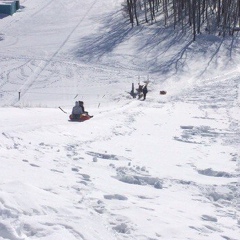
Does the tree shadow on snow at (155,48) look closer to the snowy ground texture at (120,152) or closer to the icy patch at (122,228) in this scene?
the snowy ground texture at (120,152)

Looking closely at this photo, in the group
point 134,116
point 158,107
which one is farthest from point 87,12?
point 134,116

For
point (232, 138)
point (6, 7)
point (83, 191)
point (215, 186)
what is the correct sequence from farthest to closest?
point (6, 7) → point (232, 138) → point (215, 186) → point (83, 191)

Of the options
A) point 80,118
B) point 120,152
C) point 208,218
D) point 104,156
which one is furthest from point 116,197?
point 80,118

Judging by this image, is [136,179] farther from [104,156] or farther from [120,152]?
[120,152]

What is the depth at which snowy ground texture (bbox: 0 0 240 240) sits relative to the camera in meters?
6.91

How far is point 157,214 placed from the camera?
7668 millimetres

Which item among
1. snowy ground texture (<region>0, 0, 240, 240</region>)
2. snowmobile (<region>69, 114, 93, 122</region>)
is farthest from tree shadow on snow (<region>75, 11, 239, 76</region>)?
snowmobile (<region>69, 114, 93, 122</region>)

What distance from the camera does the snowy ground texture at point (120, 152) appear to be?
6.91 meters

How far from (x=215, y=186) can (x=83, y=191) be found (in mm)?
2748

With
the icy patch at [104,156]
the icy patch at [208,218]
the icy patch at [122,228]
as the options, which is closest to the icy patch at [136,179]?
the icy patch at [104,156]

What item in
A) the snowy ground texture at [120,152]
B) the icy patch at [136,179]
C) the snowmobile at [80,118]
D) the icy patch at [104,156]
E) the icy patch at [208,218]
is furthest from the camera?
the snowmobile at [80,118]

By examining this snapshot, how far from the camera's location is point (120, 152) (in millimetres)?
12562

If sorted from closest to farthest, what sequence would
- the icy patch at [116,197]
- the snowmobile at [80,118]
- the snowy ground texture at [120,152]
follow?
the snowy ground texture at [120,152] → the icy patch at [116,197] → the snowmobile at [80,118]

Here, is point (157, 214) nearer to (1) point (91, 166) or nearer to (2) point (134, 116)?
(1) point (91, 166)
